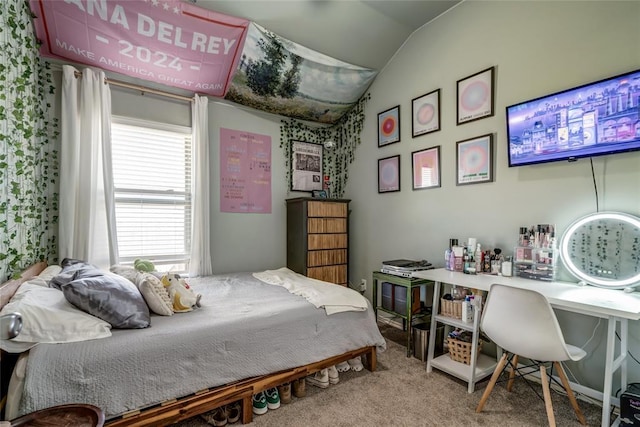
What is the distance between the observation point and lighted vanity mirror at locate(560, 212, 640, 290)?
5.48ft

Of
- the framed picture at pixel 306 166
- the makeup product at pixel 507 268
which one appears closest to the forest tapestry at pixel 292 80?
the framed picture at pixel 306 166

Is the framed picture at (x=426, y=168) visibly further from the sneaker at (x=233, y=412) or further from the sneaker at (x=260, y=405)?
the sneaker at (x=233, y=412)

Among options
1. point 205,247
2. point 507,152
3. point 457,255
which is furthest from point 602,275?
point 205,247

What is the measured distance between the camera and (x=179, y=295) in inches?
72.1

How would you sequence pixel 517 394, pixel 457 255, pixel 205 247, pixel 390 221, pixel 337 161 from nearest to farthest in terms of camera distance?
pixel 517 394 < pixel 457 255 < pixel 205 247 < pixel 390 221 < pixel 337 161

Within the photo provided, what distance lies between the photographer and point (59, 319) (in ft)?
4.29

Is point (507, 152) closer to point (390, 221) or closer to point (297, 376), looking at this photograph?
point (390, 221)

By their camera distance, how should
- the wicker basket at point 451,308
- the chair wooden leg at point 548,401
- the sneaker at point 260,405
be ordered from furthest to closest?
the wicker basket at point 451,308 → the sneaker at point 260,405 → the chair wooden leg at point 548,401

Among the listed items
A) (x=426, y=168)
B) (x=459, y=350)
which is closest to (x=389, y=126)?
(x=426, y=168)

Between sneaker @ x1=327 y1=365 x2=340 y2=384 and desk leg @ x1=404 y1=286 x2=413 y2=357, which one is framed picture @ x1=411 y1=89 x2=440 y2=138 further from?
sneaker @ x1=327 y1=365 x2=340 y2=384

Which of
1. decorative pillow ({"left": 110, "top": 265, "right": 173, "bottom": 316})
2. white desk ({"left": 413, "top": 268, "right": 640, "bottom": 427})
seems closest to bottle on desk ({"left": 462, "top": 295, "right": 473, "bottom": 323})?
white desk ({"left": 413, "top": 268, "right": 640, "bottom": 427})

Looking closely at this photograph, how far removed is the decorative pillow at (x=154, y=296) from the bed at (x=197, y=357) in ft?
0.18

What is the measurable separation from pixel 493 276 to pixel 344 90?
8.38 feet

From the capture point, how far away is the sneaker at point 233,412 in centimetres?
165
